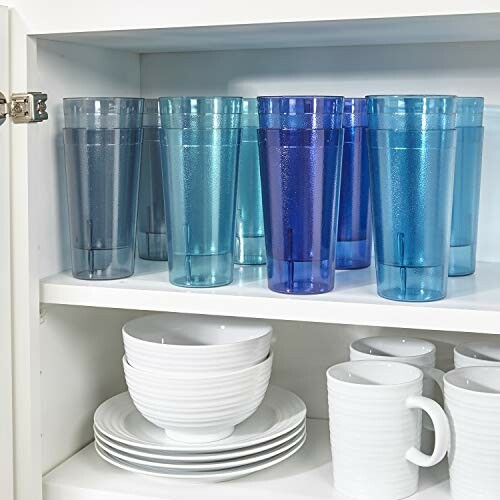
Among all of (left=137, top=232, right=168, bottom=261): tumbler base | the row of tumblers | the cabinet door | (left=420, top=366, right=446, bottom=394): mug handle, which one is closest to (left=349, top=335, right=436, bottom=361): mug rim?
(left=420, top=366, right=446, bottom=394): mug handle

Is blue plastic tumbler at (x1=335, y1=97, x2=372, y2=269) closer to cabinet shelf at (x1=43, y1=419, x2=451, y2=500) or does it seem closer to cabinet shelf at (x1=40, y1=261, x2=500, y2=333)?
cabinet shelf at (x1=40, y1=261, x2=500, y2=333)

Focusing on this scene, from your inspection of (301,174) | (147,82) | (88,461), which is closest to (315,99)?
(301,174)

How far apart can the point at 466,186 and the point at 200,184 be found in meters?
0.33

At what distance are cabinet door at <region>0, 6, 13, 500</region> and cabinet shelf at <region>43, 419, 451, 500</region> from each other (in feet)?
0.24

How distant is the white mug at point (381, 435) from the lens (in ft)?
3.42

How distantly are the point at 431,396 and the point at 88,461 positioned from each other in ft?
1.46

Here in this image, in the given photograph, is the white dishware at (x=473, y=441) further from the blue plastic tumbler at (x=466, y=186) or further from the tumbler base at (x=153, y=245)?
the tumbler base at (x=153, y=245)

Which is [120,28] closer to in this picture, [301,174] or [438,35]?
[301,174]

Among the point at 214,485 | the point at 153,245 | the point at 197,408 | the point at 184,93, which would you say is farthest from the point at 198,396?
the point at 184,93

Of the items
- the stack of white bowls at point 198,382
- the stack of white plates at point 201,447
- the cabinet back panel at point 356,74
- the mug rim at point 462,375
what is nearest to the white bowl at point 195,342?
the stack of white bowls at point 198,382

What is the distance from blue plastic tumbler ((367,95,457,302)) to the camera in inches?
38.5

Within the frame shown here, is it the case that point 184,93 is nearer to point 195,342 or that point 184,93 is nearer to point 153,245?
point 153,245

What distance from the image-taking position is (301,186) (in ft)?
3.35

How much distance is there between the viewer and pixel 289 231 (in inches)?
40.6
